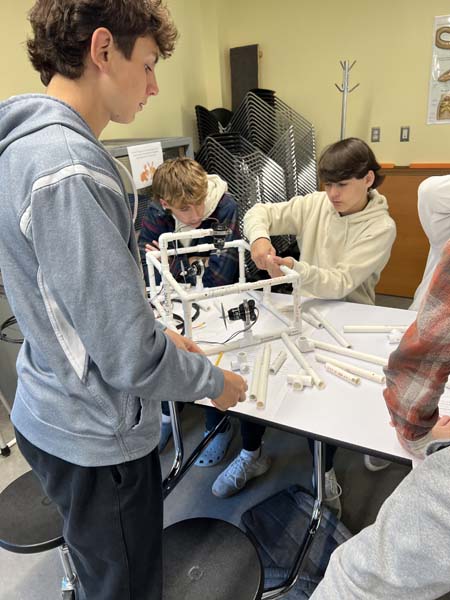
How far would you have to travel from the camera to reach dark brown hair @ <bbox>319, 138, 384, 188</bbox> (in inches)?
58.9

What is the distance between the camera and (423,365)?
0.56 metres

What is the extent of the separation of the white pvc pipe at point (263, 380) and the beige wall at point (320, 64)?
6.35ft

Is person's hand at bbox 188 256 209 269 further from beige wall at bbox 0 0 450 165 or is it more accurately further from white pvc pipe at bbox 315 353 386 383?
beige wall at bbox 0 0 450 165

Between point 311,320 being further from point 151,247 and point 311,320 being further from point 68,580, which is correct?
point 68,580

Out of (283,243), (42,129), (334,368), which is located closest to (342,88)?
(283,243)

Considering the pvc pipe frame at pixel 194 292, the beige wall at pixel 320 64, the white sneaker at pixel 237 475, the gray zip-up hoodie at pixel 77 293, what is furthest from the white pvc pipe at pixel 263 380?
the beige wall at pixel 320 64

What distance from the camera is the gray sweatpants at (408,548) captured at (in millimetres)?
401

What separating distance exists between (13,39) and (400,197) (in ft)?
8.35

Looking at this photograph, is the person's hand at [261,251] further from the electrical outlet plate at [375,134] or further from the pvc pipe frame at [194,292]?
the electrical outlet plate at [375,134]

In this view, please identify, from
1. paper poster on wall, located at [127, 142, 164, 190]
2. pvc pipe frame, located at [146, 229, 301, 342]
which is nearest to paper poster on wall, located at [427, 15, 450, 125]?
paper poster on wall, located at [127, 142, 164, 190]

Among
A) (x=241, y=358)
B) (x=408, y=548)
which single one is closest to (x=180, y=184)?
(x=241, y=358)

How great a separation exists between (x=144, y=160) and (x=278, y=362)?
4.38 ft

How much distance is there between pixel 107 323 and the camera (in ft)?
1.95

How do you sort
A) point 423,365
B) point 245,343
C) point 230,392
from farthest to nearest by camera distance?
point 245,343 → point 230,392 → point 423,365
